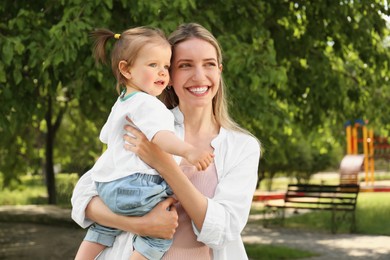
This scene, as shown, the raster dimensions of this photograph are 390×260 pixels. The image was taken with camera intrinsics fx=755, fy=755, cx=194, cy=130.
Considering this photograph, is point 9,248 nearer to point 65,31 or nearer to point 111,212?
point 65,31

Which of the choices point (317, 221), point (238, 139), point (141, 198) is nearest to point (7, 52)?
point (238, 139)

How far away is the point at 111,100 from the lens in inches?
340

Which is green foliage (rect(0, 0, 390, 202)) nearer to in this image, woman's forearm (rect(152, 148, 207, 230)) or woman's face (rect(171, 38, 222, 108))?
woman's face (rect(171, 38, 222, 108))

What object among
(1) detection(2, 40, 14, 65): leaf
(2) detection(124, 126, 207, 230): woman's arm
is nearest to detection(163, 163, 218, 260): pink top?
(2) detection(124, 126, 207, 230): woman's arm

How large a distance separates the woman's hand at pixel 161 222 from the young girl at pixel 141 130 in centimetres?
3

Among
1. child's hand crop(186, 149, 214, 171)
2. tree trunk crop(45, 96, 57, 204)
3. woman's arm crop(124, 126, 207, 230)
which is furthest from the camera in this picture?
tree trunk crop(45, 96, 57, 204)

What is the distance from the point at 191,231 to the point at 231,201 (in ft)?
0.63

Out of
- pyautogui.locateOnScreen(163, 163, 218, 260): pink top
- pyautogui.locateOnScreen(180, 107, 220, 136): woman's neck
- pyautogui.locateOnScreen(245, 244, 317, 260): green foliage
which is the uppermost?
pyautogui.locateOnScreen(180, 107, 220, 136): woman's neck

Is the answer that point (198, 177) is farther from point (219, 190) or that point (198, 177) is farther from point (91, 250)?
point (91, 250)

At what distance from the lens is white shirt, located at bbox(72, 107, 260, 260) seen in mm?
2703

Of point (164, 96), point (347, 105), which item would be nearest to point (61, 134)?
point (347, 105)

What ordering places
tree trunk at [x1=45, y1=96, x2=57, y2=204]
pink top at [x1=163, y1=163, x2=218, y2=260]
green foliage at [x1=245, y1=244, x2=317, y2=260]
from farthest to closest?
tree trunk at [x1=45, y1=96, x2=57, y2=204]
green foliage at [x1=245, y1=244, x2=317, y2=260]
pink top at [x1=163, y1=163, x2=218, y2=260]

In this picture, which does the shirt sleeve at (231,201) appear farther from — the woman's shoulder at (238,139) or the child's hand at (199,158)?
the child's hand at (199,158)

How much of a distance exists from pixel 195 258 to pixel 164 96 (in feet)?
2.30
